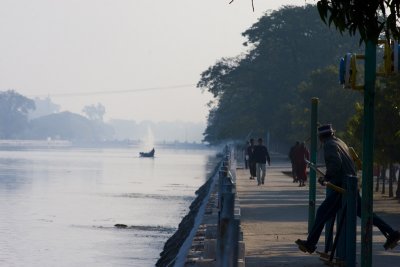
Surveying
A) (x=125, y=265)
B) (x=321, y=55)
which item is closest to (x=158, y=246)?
(x=125, y=265)

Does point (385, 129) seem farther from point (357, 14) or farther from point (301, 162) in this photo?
point (357, 14)

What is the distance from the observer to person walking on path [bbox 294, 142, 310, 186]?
39625 mm

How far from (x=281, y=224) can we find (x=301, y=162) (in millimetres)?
18011

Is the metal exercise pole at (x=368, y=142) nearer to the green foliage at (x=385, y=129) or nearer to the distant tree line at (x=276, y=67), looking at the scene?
the green foliage at (x=385, y=129)

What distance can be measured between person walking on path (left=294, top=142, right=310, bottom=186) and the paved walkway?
667mm

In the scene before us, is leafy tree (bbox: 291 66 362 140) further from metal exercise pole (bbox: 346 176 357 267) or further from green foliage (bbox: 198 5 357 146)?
metal exercise pole (bbox: 346 176 357 267)

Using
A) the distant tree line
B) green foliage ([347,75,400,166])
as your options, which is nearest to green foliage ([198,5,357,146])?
the distant tree line

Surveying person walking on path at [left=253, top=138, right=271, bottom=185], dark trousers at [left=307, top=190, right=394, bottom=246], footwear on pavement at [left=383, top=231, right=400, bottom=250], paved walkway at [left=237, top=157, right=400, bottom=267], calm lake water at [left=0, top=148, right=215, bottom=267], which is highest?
person walking on path at [left=253, top=138, right=271, bottom=185]

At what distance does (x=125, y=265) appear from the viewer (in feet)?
86.2

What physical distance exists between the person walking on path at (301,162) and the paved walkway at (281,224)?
667 mm

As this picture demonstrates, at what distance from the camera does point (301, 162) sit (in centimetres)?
4072

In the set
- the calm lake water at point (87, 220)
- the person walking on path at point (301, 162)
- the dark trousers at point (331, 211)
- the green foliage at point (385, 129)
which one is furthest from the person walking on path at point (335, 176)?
the person walking on path at point (301, 162)

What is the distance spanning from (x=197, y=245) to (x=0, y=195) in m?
39.0

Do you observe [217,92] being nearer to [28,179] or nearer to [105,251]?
[28,179]
